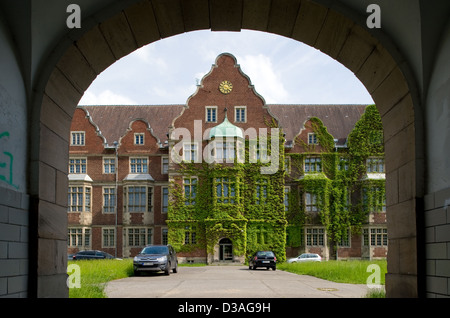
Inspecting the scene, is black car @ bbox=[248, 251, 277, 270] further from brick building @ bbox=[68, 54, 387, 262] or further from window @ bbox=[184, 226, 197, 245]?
window @ bbox=[184, 226, 197, 245]

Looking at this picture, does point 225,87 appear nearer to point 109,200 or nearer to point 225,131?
point 225,131

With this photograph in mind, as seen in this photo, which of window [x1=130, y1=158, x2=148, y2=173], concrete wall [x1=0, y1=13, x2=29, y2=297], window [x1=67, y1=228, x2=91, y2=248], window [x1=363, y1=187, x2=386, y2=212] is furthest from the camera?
window [x1=130, y1=158, x2=148, y2=173]

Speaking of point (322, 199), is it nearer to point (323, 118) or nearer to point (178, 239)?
point (323, 118)

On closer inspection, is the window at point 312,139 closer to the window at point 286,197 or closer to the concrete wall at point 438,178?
the window at point 286,197

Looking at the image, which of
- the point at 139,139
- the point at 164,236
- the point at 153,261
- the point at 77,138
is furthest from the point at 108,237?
the point at 153,261

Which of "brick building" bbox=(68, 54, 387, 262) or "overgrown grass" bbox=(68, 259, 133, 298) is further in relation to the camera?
"brick building" bbox=(68, 54, 387, 262)

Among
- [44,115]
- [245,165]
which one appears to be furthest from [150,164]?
[44,115]

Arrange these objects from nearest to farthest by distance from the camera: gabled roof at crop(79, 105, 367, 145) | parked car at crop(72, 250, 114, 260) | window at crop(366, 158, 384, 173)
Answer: parked car at crop(72, 250, 114, 260) → window at crop(366, 158, 384, 173) → gabled roof at crop(79, 105, 367, 145)

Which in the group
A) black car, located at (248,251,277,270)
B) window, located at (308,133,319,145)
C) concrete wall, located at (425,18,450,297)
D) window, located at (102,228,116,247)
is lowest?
black car, located at (248,251,277,270)

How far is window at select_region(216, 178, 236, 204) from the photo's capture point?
43.8 meters

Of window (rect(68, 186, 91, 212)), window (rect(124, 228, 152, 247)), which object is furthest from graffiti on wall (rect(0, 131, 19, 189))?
window (rect(68, 186, 91, 212))

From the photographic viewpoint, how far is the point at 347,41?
8844 mm

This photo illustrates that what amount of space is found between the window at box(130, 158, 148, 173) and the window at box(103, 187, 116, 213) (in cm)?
249

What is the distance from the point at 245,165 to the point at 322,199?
749 centimetres
